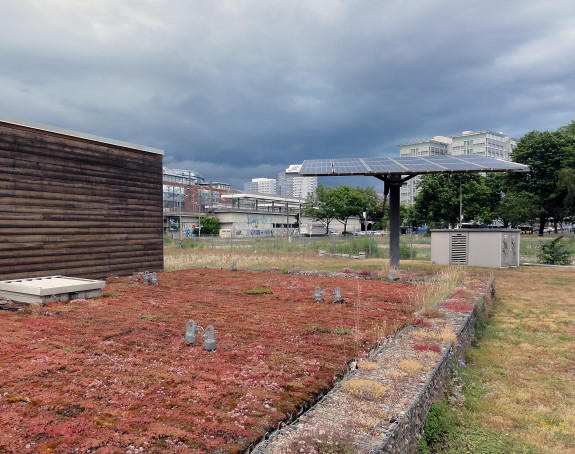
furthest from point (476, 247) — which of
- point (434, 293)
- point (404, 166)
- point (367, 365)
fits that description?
point (367, 365)

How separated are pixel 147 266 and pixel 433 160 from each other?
40.5 ft

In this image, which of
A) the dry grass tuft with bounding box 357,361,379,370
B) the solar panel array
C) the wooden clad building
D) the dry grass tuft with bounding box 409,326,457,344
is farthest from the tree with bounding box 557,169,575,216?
the dry grass tuft with bounding box 357,361,379,370

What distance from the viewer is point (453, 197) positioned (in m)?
39.6

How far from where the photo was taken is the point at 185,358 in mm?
5066

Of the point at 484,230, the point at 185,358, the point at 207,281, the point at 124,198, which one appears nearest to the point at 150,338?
the point at 185,358

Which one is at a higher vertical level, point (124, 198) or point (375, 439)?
point (124, 198)

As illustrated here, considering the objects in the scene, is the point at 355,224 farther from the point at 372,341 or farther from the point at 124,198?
the point at 372,341

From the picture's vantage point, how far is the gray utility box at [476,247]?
19.5 metres

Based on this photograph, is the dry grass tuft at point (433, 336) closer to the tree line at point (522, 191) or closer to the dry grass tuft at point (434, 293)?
the dry grass tuft at point (434, 293)

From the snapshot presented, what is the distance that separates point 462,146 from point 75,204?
413 feet

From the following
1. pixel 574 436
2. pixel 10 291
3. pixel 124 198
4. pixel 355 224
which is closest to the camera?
Answer: pixel 574 436

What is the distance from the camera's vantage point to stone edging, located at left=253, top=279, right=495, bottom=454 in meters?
2.99

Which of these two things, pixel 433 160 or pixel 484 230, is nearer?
pixel 433 160

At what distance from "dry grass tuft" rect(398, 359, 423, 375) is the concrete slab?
7.34 meters
